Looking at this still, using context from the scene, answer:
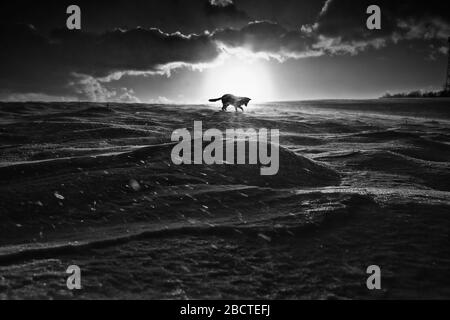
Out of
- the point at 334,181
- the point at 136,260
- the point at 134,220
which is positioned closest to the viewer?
the point at 136,260

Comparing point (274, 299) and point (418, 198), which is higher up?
point (418, 198)

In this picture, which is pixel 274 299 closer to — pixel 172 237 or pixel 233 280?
pixel 233 280

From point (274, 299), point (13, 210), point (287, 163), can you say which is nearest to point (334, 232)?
point (274, 299)

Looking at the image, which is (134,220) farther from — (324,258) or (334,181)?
(334,181)

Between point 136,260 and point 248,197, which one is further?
point 248,197

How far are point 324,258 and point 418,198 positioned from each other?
210 centimetres

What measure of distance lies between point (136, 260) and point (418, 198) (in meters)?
3.36

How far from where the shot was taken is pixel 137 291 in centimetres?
246

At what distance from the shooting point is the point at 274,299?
8.00 feet

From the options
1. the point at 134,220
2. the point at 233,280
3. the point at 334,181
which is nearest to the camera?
the point at 233,280
